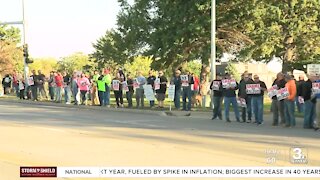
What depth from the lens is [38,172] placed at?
25.6 feet

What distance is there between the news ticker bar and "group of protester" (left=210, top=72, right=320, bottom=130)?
8.73 metres

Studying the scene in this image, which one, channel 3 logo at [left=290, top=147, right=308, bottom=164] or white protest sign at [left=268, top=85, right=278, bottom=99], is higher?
→ white protest sign at [left=268, top=85, right=278, bottom=99]

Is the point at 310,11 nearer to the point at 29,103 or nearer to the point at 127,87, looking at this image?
the point at 127,87

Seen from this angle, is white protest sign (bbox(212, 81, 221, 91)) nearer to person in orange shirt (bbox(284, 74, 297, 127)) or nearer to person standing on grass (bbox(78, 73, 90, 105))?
person in orange shirt (bbox(284, 74, 297, 127))

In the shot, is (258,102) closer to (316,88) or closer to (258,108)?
(258,108)

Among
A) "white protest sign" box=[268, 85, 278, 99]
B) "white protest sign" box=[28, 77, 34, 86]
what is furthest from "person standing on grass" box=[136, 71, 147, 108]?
"white protest sign" box=[28, 77, 34, 86]

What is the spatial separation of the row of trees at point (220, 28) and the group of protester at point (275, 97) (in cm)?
1167

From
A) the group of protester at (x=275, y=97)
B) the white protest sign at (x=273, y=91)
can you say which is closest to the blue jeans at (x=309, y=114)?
the group of protester at (x=275, y=97)

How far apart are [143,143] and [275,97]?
7.06 m

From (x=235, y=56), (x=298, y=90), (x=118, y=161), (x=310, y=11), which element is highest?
(x=310, y=11)

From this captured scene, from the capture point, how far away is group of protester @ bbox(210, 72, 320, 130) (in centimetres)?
1656

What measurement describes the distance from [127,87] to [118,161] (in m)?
15.4

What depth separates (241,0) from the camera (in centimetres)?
3234

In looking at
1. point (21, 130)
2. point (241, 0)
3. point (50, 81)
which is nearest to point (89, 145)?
point (21, 130)
